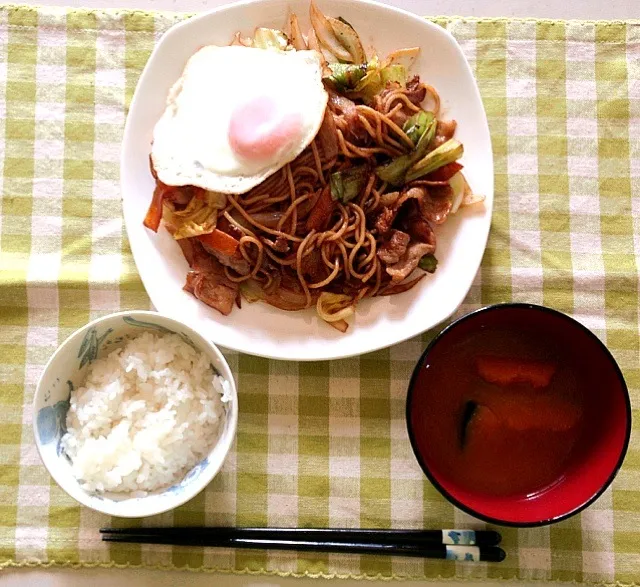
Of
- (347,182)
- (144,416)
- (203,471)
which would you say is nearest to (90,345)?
(144,416)

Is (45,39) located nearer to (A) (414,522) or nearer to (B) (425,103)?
(B) (425,103)

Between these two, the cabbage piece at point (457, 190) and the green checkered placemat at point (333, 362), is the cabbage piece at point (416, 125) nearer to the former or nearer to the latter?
the cabbage piece at point (457, 190)

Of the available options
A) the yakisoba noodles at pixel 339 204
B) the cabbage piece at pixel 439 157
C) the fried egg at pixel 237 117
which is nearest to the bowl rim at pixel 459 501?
the yakisoba noodles at pixel 339 204

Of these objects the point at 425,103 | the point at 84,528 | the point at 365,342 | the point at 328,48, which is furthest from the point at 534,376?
the point at 84,528

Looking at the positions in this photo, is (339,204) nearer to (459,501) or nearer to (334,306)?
(334,306)

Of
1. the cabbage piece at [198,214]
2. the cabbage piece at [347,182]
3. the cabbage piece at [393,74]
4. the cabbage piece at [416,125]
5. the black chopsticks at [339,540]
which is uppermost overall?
the cabbage piece at [393,74]
